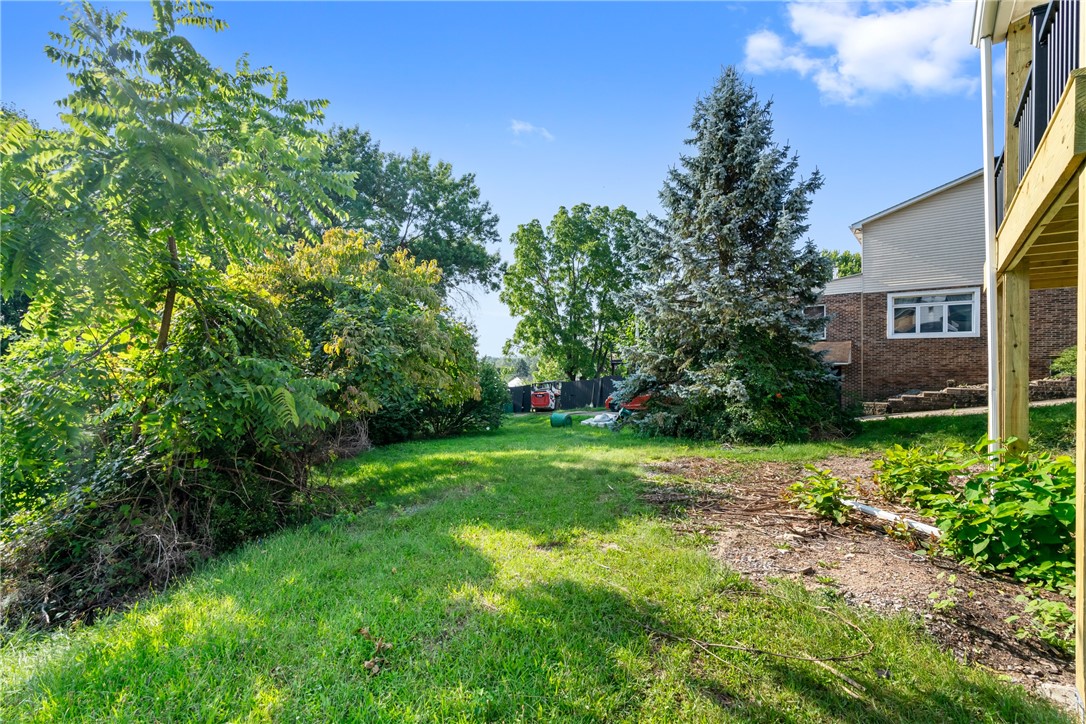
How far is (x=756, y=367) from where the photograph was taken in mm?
9391

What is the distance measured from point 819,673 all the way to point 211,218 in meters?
4.86

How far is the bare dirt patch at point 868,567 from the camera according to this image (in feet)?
7.70

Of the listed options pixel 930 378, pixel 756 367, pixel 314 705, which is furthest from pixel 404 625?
pixel 930 378

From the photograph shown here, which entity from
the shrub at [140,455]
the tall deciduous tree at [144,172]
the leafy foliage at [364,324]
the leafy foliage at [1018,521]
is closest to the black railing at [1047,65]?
the leafy foliage at [1018,521]

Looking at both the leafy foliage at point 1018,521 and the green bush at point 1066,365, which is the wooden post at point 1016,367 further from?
the green bush at point 1066,365

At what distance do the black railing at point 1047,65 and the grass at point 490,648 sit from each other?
3363mm

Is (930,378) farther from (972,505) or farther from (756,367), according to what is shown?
(972,505)

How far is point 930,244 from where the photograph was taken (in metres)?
13.2

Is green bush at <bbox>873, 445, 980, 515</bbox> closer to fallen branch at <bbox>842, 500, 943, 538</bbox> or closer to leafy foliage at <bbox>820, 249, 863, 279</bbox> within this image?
fallen branch at <bbox>842, 500, 943, 538</bbox>

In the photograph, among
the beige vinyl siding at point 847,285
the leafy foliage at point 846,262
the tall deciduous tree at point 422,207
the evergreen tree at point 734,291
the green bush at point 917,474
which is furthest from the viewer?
the leafy foliage at point 846,262

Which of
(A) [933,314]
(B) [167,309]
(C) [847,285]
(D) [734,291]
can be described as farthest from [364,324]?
(A) [933,314]

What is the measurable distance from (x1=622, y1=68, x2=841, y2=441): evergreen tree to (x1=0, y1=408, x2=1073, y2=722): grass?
629cm

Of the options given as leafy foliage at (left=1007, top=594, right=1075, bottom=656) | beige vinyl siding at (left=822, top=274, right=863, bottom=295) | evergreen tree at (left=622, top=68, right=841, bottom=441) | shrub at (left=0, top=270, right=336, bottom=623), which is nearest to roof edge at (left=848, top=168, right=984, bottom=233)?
beige vinyl siding at (left=822, top=274, right=863, bottom=295)

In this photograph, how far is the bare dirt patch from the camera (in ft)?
7.70
